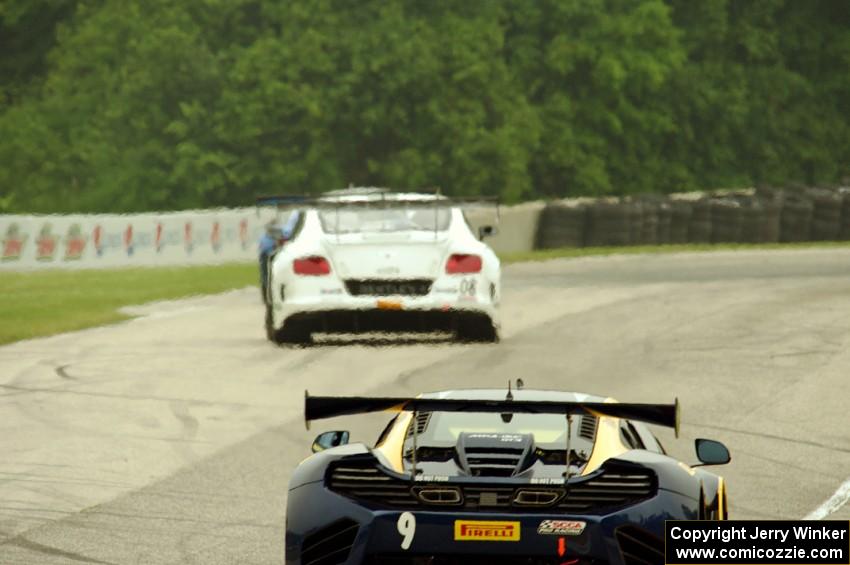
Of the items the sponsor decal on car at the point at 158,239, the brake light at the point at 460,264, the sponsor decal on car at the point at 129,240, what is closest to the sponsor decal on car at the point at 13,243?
the sponsor decal on car at the point at 129,240

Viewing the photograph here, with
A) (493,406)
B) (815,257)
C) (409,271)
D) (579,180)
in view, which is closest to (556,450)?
(493,406)

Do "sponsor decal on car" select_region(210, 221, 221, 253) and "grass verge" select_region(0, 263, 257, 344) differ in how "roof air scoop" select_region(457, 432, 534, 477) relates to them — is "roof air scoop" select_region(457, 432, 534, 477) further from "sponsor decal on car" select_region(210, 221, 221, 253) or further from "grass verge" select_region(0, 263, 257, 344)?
"sponsor decal on car" select_region(210, 221, 221, 253)

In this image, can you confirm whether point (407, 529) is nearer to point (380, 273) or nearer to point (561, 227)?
point (380, 273)

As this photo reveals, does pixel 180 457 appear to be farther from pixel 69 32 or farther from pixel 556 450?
pixel 69 32

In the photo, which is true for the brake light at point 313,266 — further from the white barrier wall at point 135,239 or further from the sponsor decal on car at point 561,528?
the white barrier wall at point 135,239

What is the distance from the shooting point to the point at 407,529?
745 cm

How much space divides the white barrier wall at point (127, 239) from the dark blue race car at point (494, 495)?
104 feet

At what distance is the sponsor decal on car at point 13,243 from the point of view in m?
39.8

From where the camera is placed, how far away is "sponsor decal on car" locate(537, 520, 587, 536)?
7.35 metres

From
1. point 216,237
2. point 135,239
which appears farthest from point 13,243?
point 216,237

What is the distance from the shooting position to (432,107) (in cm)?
5812

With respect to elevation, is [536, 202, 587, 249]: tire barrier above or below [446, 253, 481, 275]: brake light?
below

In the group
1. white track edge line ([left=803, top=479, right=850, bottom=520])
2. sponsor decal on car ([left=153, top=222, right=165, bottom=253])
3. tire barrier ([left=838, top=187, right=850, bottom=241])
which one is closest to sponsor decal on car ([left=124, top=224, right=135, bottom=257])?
sponsor decal on car ([left=153, top=222, right=165, bottom=253])

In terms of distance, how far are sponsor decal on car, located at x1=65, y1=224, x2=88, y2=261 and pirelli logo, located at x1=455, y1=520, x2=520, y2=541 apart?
3308 cm
